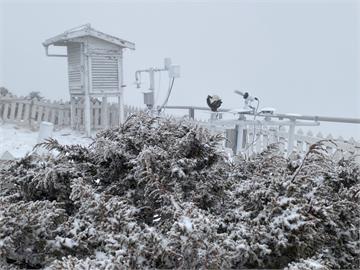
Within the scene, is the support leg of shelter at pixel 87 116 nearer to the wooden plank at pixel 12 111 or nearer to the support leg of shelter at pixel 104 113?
the support leg of shelter at pixel 104 113

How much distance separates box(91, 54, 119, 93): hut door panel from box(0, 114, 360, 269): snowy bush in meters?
8.48

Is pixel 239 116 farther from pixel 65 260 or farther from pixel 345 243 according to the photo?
pixel 65 260

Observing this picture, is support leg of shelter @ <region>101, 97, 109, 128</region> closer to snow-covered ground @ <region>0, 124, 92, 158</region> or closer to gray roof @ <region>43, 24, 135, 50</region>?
snow-covered ground @ <region>0, 124, 92, 158</region>

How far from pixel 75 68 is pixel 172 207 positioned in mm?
9699

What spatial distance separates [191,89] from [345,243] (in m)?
15.7

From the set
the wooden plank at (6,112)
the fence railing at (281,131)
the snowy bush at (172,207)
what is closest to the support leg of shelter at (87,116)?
the wooden plank at (6,112)

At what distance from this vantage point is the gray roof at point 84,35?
30.8 feet

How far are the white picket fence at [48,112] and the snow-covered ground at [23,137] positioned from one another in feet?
1.10

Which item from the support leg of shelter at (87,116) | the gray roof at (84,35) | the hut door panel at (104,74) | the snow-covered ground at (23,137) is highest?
the gray roof at (84,35)

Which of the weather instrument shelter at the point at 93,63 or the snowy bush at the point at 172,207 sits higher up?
the weather instrument shelter at the point at 93,63

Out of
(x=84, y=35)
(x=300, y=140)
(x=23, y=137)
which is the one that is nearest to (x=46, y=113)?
(x=23, y=137)

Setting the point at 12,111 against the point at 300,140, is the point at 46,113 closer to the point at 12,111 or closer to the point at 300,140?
the point at 12,111

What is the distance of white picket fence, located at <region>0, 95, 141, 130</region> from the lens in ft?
33.9

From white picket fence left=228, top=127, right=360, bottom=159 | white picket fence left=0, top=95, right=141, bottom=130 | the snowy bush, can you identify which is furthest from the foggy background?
the snowy bush
